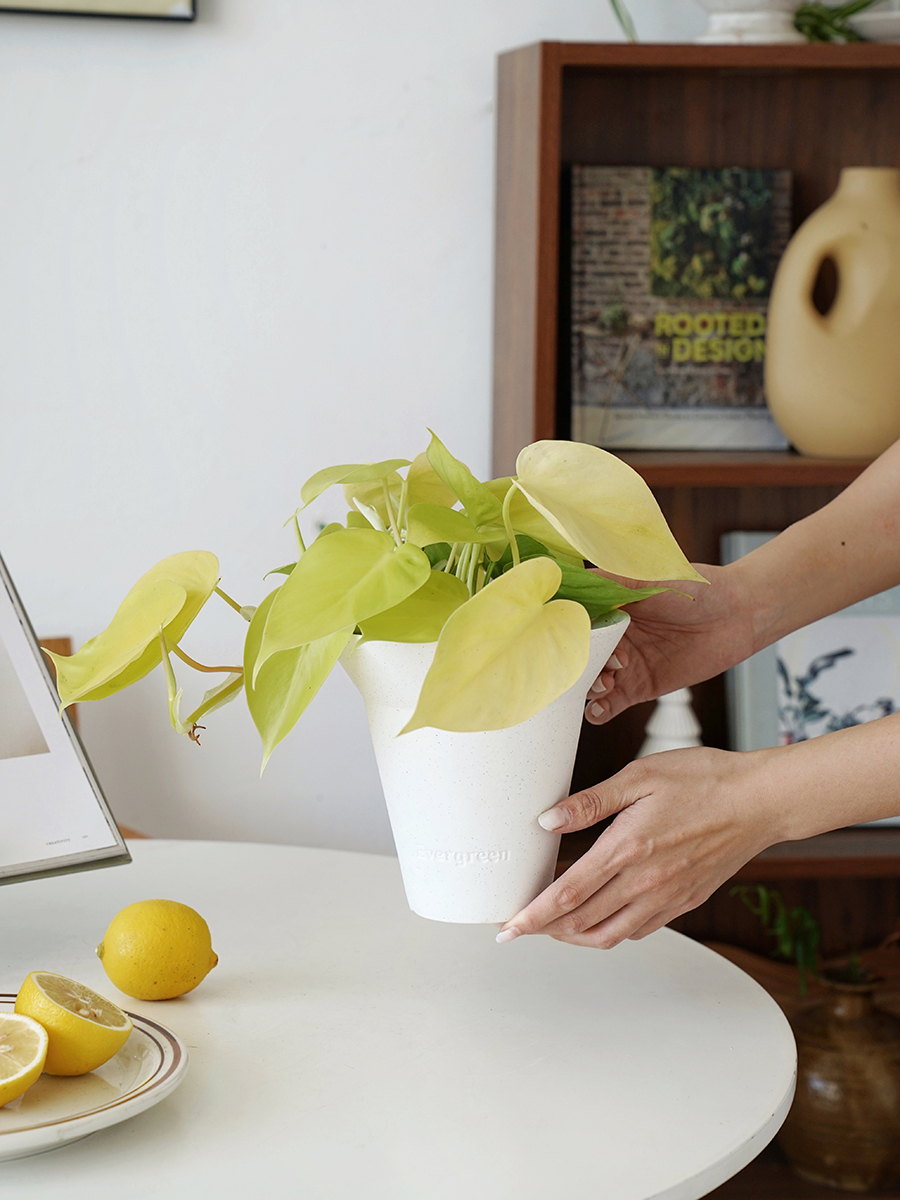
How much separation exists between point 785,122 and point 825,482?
52 cm

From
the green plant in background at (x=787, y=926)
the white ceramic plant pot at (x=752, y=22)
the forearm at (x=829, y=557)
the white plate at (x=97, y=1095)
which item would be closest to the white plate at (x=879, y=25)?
the white ceramic plant pot at (x=752, y=22)

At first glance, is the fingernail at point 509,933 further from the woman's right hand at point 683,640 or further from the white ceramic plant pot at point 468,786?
the woman's right hand at point 683,640

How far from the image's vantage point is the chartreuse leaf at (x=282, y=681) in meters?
0.64

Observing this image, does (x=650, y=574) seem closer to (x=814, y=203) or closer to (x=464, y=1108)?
(x=464, y=1108)

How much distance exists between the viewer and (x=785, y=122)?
1634 mm

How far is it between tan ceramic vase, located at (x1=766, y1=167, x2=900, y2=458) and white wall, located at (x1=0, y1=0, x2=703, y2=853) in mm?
390

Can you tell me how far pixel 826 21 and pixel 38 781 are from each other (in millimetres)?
1368

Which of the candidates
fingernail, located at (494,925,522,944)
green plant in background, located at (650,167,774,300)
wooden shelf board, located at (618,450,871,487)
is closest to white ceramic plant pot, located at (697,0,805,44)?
green plant in background, located at (650,167,774,300)

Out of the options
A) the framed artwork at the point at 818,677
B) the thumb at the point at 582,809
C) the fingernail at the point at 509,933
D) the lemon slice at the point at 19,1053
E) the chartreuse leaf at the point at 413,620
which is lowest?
the framed artwork at the point at 818,677

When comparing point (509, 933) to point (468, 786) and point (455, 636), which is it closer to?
point (468, 786)

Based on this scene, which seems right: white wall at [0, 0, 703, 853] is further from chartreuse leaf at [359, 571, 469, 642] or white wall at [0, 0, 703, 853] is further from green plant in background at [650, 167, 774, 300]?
chartreuse leaf at [359, 571, 469, 642]

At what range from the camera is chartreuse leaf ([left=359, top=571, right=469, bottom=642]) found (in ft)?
2.10

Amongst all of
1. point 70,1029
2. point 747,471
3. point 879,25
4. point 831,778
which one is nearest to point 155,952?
A: point 70,1029

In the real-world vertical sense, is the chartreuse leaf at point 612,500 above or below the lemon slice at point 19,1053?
above
